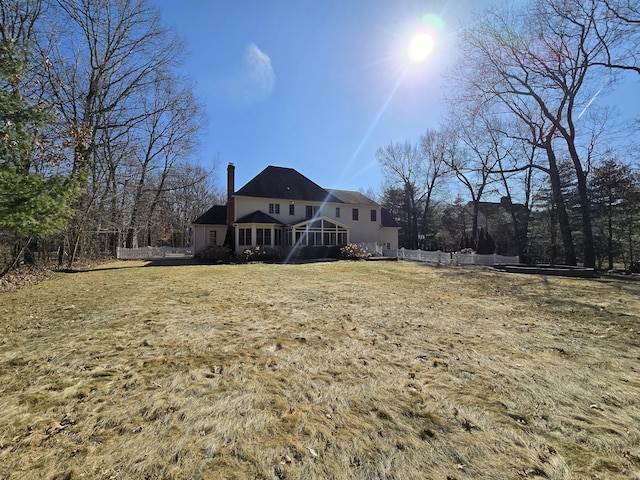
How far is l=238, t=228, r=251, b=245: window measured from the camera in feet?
75.6

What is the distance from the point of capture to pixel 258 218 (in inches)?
902

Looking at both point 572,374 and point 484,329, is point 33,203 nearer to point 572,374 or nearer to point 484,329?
point 484,329

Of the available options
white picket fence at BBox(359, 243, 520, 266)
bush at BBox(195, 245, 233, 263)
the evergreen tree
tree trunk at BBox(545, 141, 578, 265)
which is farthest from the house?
tree trunk at BBox(545, 141, 578, 265)

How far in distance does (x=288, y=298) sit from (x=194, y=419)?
17.0ft

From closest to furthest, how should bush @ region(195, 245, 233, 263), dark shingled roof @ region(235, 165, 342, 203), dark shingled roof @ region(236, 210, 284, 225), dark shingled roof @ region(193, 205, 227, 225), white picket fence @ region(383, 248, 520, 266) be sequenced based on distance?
white picket fence @ region(383, 248, 520, 266) < bush @ region(195, 245, 233, 263) < dark shingled roof @ region(236, 210, 284, 225) < dark shingled roof @ region(235, 165, 342, 203) < dark shingled roof @ region(193, 205, 227, 225)

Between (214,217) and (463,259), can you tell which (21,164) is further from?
(463,259)

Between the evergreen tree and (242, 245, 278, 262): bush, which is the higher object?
the evergreen tree

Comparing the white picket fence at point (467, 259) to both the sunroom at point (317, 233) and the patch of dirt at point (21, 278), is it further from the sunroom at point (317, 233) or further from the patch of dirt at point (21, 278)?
the patch of dirt at point (21, 278)

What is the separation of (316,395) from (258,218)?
20.8 metres

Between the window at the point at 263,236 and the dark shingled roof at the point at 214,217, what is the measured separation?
4976 mm

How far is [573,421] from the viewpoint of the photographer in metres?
2.52

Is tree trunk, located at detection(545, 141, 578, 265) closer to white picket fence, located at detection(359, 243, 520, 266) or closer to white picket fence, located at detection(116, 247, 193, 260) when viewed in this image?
Result: white picket fence, located at detection(359, 243, 520, 266)

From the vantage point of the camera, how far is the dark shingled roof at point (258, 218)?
2266 cm

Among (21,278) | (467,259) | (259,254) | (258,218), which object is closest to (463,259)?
(467,259)
